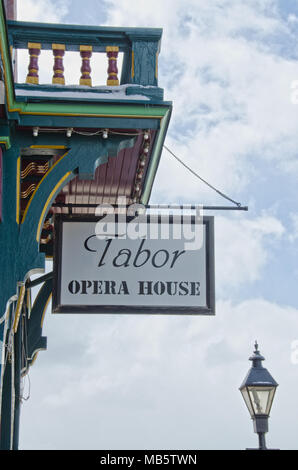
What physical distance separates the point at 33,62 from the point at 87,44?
0.62 metres

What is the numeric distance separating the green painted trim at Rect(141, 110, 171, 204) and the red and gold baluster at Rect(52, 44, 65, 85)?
1.17 m

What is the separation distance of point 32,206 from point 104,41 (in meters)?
2.03

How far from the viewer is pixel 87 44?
9.55 m

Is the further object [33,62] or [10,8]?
[10,8]

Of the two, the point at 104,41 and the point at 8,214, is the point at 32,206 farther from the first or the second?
the point at 104,41

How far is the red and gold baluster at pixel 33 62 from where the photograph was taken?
368 inches

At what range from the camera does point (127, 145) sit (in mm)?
9430

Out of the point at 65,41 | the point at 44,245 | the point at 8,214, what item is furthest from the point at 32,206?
the point at 44,245

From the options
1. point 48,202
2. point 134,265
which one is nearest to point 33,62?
point 48,202

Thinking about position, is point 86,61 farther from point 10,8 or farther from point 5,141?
point 10,8

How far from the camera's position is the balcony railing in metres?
9.44

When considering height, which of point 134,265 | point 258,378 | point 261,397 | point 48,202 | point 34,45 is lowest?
point 261,397

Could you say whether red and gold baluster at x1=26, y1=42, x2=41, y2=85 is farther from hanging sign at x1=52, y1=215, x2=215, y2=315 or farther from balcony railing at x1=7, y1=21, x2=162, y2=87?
hanging sign at x1=52, y1=215, x2=215, y2=315

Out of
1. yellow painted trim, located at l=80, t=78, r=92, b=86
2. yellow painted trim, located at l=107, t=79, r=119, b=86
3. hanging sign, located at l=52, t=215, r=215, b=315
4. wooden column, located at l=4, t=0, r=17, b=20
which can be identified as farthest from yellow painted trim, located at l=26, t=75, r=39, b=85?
wooden column, located at l=4, t=0, r=17, b=20
